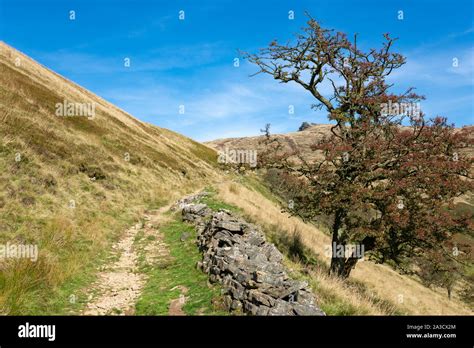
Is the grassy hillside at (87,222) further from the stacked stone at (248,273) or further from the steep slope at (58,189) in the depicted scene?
the stacked stone at (248,273)

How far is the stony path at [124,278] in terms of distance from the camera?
35.9 feet

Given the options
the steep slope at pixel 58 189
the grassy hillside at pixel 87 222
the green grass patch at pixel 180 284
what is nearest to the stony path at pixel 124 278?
the grassy hillside at pixel 87 222

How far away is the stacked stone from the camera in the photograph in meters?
8.89

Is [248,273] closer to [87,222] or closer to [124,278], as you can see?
[124,278]

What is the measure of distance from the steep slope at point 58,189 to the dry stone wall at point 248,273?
15.8ft

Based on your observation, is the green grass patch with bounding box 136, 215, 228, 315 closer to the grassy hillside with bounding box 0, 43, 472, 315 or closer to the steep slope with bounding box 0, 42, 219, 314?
the grassy hillside with bounding box 0, 43, 472, 315

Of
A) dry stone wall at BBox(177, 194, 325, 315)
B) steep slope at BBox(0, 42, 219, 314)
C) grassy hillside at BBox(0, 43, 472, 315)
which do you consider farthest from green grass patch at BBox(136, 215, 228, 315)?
steep slope at BBox(0, 42, 219, 314)

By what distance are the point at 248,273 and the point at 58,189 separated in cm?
1378

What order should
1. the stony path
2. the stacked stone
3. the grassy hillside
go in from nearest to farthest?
1. the stacked stone
2. the grassy hillside
3. the stony path

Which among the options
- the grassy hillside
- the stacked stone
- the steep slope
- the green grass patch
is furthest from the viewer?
the steep slope

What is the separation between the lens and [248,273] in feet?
34.2

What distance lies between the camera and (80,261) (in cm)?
1374
